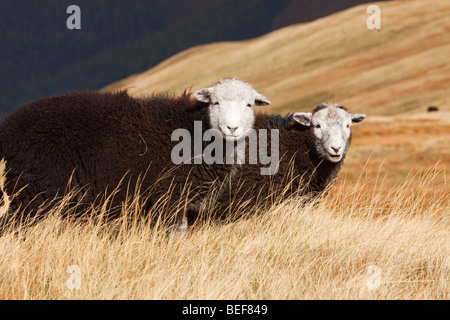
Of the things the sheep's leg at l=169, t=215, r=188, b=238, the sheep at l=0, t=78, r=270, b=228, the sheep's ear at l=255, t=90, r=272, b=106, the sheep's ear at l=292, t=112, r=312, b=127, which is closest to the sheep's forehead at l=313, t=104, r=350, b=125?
the sheep's ear at l=292, t=112, r=312, b=127

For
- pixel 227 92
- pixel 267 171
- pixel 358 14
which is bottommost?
pixel 267 171

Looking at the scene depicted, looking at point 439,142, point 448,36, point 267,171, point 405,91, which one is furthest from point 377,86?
point 267,171

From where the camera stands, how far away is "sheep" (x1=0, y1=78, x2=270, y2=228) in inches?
270

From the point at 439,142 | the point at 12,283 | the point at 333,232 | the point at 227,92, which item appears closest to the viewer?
the point at 12,283

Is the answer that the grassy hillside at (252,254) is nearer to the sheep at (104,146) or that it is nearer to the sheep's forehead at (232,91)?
the sheep at (104,146)

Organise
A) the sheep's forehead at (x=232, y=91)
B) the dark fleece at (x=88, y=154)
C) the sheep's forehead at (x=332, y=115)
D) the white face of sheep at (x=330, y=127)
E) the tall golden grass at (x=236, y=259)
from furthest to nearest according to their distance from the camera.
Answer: the sheep's forehead at (x=332, y=115), the white face of sheep at (x=330, y=127), the sheep's forehead at (x=232, y=91), the dark fleece at (x=88, y=154), the tall golden grass at (x=236, y=259)

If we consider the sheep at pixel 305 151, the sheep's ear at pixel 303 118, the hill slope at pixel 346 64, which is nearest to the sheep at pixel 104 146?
the sheep at pixel 305 151

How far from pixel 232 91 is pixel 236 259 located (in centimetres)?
242

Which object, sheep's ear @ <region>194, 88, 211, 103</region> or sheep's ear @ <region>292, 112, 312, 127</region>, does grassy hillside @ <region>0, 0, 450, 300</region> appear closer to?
sheep's ear @ <region>292, 112, 312, 127</region>

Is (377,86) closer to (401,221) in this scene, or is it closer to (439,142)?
(439,142)

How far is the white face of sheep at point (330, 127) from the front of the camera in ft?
26.6

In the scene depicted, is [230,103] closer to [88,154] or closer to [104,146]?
[104,146]
